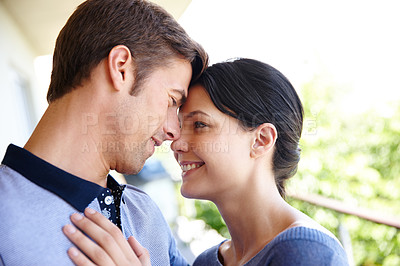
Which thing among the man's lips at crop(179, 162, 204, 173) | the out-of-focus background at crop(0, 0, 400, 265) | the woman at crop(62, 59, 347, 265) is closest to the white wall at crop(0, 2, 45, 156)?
the out-of-focus background at crop(0, 0, 400, 265)

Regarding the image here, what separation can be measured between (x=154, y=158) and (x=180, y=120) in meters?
3.09

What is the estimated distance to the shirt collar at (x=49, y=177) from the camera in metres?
1.17

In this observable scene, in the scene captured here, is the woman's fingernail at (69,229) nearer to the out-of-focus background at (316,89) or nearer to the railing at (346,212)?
the railing at (346,212)

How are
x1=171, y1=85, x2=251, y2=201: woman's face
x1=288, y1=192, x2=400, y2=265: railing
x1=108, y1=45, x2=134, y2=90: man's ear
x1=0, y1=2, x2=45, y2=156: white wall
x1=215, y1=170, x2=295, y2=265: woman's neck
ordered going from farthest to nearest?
x1=0, y1=2, x2=45, y2=156: white wall, x1=288, y1=192, x2=400, y2=265: railing, x1=171, y1=85, x2=251, y2=201: woman's face, x1=215, y1=170, x2=295, y2=265: woman's neck, x1=108, y1=45, x2=134, y2=90: man's ear

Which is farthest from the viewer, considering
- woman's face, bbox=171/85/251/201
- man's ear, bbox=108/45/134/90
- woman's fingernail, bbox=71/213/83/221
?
woman's face, bbox=171/85/251/201

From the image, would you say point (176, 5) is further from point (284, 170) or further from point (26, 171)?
point (26, 171)

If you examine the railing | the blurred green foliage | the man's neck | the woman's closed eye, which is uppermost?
the man's neck

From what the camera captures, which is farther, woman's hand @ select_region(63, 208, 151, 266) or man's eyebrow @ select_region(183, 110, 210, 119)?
man's eyebrow @ select_region(183, 110, 210, 119)

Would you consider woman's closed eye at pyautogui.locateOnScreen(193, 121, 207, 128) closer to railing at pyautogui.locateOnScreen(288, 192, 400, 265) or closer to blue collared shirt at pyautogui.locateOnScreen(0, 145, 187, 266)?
blue collared shirt at pyautogui.locateOnScreen(0, 145, 187, 266)

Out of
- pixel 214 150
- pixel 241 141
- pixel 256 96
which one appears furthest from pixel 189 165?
pixel 256 96

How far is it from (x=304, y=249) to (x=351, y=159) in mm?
2543

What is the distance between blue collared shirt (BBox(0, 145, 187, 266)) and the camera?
3.47ft

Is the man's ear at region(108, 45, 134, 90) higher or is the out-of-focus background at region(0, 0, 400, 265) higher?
the man's ear at region(108, 45, 134, 90)

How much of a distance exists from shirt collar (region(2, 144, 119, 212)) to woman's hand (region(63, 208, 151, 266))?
1.9 inches
